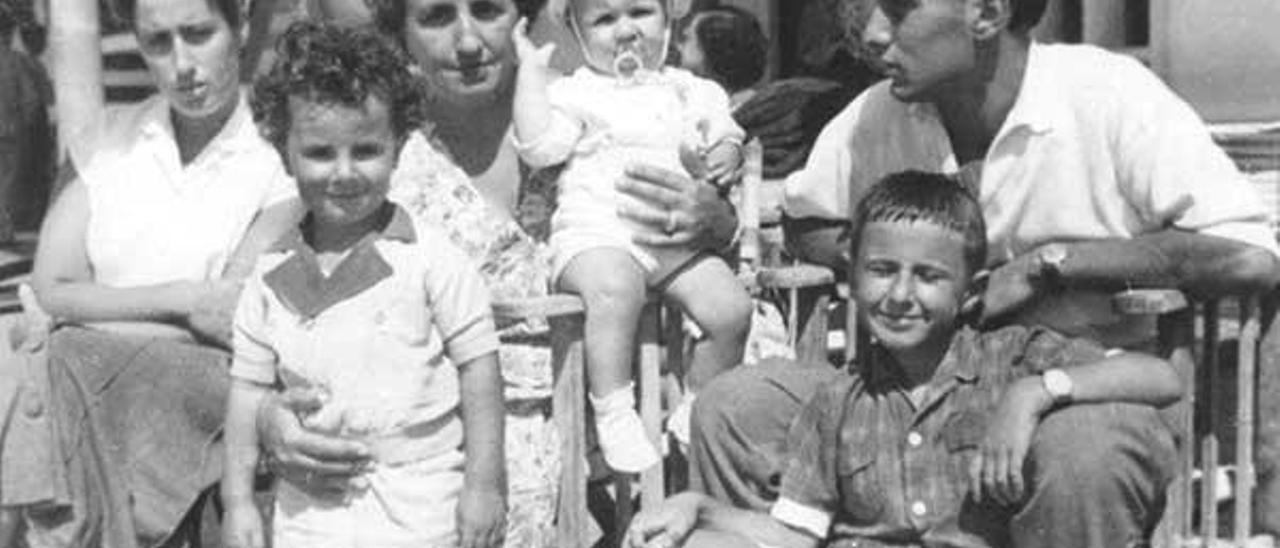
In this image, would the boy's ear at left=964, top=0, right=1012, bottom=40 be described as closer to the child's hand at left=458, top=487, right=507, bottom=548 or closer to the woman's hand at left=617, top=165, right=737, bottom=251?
the woman's hand at left=617, top=165, right=737, bottom=251

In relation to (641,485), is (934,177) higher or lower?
higher

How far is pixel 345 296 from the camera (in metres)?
3.93

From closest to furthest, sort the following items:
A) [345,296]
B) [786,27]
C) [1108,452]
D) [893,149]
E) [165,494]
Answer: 1. [1108,452]
2. [345,296]
3. [165,494]
4. [893,149]
5. [786,27]

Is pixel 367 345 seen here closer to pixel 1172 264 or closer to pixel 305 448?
pixel 305 448

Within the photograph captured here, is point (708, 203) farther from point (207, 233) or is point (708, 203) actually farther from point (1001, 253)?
point (207, 233)

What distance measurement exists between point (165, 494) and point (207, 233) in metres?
0.57

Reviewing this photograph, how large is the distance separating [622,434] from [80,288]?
1.14 metres

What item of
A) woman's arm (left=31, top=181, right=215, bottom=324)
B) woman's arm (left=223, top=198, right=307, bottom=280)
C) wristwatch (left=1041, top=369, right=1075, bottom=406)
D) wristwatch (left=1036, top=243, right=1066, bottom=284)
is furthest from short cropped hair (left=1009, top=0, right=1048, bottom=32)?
woman's arm (left=31, top=181, right=215, bottom=324)

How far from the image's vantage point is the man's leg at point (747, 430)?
13.9ft

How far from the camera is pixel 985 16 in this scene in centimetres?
429

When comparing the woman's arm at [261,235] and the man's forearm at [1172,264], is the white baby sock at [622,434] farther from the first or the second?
the man's forearm at [1172,264]

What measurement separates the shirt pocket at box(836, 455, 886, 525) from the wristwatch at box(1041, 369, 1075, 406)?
1.17 ft

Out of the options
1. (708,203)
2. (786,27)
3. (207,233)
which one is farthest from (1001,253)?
(786,27)

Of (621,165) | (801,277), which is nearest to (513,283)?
(621,165)
